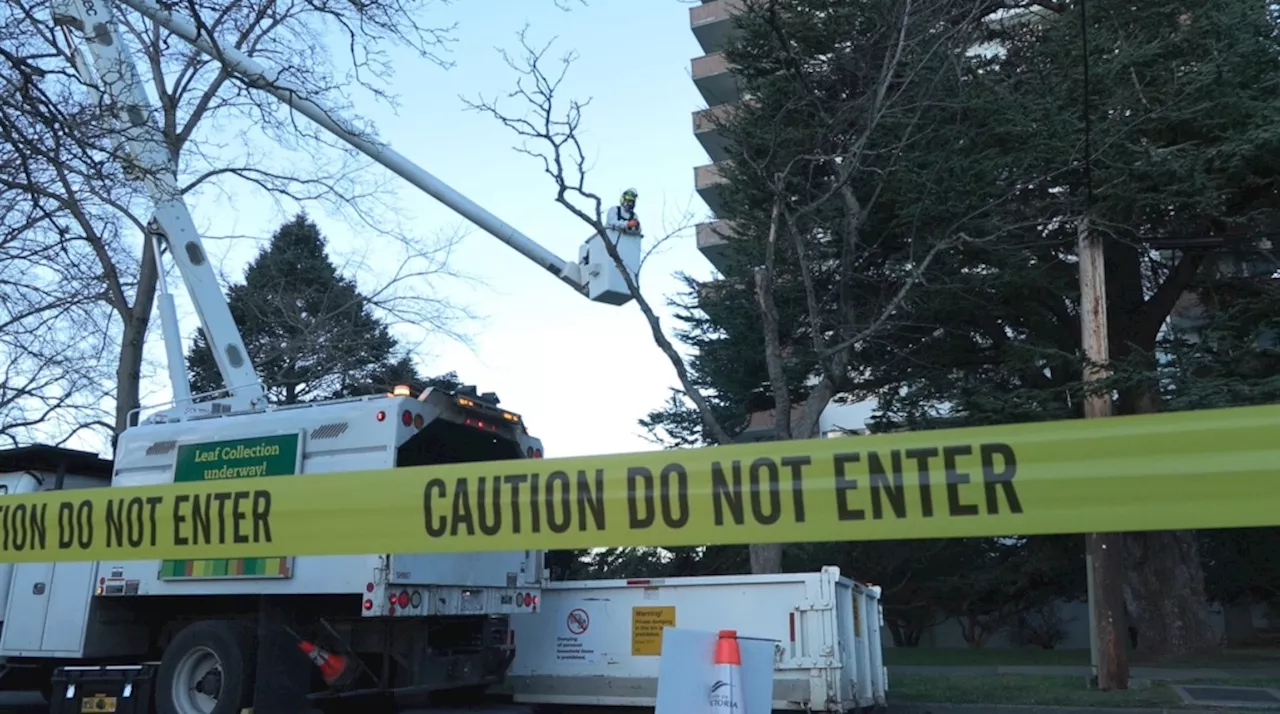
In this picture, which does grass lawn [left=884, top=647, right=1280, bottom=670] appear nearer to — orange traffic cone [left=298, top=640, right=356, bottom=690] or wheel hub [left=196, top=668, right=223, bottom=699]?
orange traffic cone [left=298, top=640, right=356, bottom=690]

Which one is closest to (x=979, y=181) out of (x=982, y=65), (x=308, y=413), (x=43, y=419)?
(x=982, y=65)

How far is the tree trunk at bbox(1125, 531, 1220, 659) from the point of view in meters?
18.1

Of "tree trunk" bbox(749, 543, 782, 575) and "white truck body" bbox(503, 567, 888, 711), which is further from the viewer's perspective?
"tree trunk" bbox(749, 543, 782, 575)

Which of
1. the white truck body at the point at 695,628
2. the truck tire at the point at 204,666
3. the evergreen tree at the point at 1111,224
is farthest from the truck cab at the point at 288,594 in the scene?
the evergreen tree at the point at 1111,224

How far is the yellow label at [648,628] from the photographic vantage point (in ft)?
36.4

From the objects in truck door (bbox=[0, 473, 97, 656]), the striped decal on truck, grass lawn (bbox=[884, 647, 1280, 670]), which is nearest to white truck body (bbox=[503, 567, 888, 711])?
the striped decal on truck

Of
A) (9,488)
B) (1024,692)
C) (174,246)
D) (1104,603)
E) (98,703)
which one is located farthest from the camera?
(1024,692)

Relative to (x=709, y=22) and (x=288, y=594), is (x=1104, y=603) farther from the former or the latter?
(x=709, y=22)

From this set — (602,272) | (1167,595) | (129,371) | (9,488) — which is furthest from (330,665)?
(1167,595)

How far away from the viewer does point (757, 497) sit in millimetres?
4773

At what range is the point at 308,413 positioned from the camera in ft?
31.9

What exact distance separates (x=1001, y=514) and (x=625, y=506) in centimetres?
164

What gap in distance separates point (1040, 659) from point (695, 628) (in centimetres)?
1159

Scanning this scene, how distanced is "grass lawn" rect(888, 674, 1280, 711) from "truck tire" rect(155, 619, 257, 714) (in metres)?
7.42
